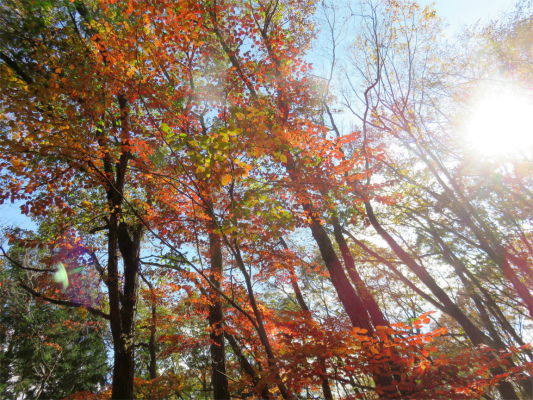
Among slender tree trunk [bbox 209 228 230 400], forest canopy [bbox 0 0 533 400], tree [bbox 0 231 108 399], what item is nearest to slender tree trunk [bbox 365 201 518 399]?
forest canopy [bbox 0 0 533 400]

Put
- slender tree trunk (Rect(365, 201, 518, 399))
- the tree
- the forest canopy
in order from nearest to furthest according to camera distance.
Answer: the forest canopy → slender tree trunk (Rect(365, 201, 518, 399)) → the tree

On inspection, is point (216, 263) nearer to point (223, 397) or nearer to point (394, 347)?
point (223, 397)

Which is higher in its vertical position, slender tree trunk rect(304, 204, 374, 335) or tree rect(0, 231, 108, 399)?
tree rect(0, 231, 108, 399)

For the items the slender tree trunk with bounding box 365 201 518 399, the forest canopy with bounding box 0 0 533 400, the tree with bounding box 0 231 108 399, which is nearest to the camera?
the forest canopy with bounding box 0 0 533 400

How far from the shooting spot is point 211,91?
761 centimetres

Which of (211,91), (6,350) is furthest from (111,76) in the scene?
(6,350)

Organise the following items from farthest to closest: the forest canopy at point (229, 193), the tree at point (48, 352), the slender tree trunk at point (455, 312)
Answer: the tree at point (48, 352)
the slender tree trunk at point (455, 312)
the forest canopy at point (229, 193)

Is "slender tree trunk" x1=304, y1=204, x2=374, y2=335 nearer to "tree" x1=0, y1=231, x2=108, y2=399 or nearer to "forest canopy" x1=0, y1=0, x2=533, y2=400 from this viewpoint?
"forest canopy" x1=0, y1=0, x2=533, y2=400

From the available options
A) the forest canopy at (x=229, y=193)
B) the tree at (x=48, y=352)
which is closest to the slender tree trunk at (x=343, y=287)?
the forest canopy at (x=229, y=193)

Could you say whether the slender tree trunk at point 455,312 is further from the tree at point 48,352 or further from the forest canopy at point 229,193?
the tree at point 48,352

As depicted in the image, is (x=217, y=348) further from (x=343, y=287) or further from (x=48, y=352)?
(x=48, y=352)

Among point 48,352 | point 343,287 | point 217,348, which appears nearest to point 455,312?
point 343,287

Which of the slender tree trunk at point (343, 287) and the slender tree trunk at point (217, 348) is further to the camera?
the slender tree trunk at point (217, 348)

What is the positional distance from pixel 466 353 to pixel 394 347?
1.41 metres
